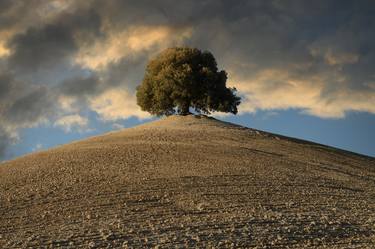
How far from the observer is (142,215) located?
19406 mm

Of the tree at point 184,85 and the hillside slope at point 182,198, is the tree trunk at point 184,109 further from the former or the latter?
the hillside slope at point 182,198

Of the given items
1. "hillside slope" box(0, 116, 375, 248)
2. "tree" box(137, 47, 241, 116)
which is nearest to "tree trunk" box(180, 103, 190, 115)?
"tree" box(137, 47, 241, 116)

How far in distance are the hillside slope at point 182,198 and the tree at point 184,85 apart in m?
14.9

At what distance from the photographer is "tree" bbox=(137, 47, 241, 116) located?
50031 millimetres

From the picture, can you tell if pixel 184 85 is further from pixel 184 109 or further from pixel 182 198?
pixel 182 198

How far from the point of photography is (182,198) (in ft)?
71.1

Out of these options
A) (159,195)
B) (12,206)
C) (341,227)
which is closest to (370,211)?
(341,227)

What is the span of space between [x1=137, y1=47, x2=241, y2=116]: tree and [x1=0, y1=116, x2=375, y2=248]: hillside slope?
48.8 feet

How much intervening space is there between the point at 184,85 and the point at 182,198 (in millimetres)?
28595

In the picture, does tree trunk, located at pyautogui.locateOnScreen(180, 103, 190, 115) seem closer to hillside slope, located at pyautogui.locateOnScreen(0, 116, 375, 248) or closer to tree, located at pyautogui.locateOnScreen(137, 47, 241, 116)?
tree, located at pyautogui.locateOnScreen(137, 47, 241, 116)

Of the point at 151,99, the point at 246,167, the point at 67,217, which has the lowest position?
the point at 67,217

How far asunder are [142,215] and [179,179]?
5.39 m

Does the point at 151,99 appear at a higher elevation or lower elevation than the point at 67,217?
higher

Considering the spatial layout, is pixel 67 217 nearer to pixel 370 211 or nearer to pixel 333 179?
pixel 370 211
